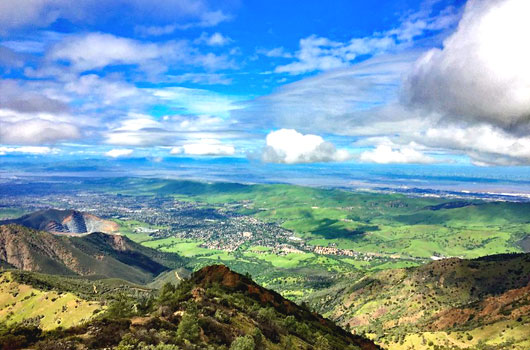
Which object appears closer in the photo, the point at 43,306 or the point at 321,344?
the point at 321,344

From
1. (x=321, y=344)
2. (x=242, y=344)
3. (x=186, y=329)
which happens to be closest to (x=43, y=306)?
(x=321, y=344)

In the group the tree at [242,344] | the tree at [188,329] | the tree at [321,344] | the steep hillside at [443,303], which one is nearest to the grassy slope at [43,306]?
the tree at [321,344]

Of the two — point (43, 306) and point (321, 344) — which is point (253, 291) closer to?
point (321, 344)

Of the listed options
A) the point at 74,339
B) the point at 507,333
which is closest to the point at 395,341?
the point at 507,333

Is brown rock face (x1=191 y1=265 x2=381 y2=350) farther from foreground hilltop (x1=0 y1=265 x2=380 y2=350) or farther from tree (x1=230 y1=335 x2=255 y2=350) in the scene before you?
tree (x1=230 y1=335 x2=255 y2=350)

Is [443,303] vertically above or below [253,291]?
below

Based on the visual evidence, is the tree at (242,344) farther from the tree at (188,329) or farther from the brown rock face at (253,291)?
the brown rock face at (253,291)

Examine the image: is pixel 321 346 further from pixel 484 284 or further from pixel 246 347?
pixel 484 284

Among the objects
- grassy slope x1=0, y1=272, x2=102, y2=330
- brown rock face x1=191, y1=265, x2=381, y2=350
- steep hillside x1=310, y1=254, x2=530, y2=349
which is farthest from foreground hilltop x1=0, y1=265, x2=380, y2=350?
grassy slope x1=0, y1=272, x2=102, y2=330
